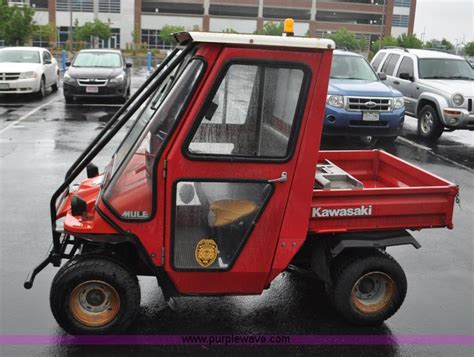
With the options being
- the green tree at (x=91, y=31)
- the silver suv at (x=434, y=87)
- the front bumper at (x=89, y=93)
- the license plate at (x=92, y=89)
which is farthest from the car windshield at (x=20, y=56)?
the green tree at (x=91, y=31)

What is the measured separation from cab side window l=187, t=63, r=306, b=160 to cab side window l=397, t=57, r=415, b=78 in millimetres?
11048

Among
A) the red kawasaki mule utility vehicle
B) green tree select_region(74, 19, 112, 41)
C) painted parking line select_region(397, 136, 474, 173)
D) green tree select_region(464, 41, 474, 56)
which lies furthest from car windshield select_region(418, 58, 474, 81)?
green tree select_region(74, 19, 112, 41)

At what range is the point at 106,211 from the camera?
409 cm

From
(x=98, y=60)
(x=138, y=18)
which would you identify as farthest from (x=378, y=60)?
(x=138, y=18)

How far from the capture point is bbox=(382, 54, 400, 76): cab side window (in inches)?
598

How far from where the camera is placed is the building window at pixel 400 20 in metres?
86.6

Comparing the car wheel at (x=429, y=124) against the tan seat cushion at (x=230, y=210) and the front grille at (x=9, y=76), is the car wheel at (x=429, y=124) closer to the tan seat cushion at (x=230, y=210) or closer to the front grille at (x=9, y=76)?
the tan seat cushion at (x=230, y=210)

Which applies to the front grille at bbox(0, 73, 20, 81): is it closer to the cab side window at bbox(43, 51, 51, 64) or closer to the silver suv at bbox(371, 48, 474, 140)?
the cab side window at bbox(43, 51, 51, 64)

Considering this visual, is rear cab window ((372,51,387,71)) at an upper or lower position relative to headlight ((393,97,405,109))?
upper

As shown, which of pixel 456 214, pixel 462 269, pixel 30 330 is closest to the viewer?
pixel 30 330

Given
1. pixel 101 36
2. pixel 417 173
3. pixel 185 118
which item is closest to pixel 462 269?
pixel 417 173

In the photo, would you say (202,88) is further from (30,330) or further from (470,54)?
(470,54)

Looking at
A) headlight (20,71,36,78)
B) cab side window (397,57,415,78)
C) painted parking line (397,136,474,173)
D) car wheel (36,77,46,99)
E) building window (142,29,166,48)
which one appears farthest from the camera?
building window (142,29,166,48)

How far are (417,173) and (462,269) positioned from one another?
1374 millimetres
